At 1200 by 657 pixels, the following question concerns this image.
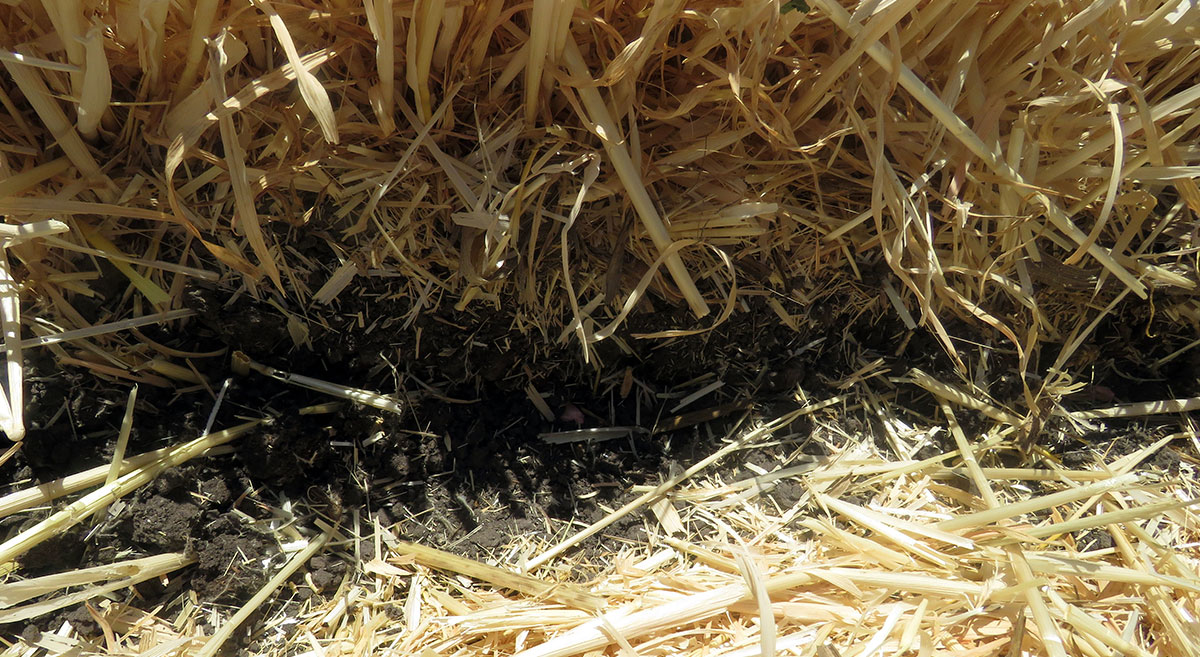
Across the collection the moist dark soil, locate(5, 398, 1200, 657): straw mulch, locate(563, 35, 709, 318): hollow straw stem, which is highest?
locate(563, 35, 709, 318): hollow straw stem

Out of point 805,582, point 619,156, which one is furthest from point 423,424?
point 805,582

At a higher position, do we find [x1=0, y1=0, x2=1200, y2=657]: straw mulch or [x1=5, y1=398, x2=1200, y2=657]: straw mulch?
[x1=0, y1=0, x2=1200, y2=657]: straw mulch

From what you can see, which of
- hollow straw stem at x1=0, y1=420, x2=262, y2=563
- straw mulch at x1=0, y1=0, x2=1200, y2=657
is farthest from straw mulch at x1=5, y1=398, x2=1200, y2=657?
hollow straw stem at x1=0, y1=420, x2=262, y2=563

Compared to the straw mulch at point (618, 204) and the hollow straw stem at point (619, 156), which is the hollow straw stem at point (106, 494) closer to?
the straw mulch at point (618, 204)

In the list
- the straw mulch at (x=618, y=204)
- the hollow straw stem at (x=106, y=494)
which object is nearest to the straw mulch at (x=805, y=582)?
the straw mulch at (x=618, y=204)

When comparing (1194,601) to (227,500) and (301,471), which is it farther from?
(227,500)

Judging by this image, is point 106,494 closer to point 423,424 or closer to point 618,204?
point 423,424

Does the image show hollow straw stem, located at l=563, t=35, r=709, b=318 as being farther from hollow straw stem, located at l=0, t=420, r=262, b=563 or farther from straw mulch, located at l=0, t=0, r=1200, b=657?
hollow straw stem, located at l=0, t=420, r=262, b=563
